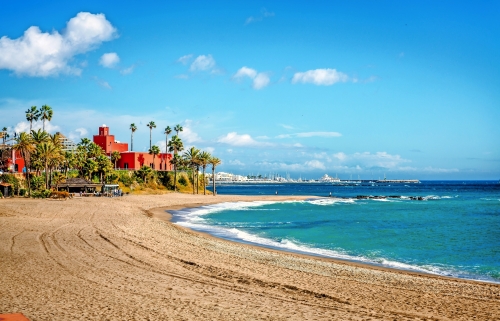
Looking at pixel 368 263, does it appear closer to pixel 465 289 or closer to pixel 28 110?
pixel 465 289

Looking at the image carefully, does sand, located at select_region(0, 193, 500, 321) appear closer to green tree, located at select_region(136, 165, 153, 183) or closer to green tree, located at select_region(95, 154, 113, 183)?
green tree, located at select_region(95, 154, 113, 183)

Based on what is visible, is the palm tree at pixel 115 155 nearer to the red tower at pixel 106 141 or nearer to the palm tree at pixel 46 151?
the red tower at pixel 106 141

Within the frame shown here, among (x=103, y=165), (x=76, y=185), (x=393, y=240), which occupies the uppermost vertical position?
(x=103, y=165)

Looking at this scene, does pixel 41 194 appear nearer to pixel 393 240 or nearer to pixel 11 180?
pixel 11 180

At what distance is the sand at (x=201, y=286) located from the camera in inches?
381

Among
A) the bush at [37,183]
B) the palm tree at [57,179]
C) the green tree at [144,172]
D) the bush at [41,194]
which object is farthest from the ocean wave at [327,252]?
the green tree at [144,172]

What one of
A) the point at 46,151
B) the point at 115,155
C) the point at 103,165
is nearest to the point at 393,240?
the point at 46,151

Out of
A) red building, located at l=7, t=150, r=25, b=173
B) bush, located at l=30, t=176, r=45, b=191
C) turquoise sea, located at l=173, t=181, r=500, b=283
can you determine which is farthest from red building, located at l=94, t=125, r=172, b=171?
turquoise sea, located at l=173, t=181, r=500, b=283

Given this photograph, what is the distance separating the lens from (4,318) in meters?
7.91

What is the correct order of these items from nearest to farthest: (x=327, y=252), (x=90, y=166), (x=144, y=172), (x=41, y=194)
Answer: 1. (x=327, y=252)
2. (x=41, y=194)
3. (x=90, y=166)
4. (x=144, y=172)

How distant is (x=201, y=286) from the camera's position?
1211 centimetres

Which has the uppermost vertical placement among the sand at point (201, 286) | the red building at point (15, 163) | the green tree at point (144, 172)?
the red building at point (15, 163)

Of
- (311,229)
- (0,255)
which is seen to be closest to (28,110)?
(311,229)

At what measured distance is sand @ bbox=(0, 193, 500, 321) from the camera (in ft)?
31.8
